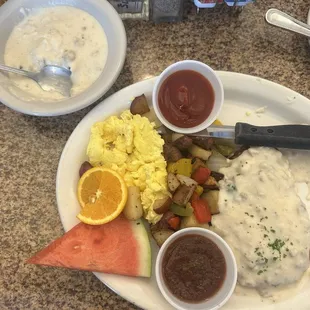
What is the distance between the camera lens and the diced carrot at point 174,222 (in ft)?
4.16

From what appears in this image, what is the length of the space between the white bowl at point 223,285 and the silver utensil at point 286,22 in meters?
0.71

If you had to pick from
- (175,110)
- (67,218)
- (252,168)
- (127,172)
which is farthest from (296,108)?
(67,218)

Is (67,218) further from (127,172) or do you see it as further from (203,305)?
(203,305)

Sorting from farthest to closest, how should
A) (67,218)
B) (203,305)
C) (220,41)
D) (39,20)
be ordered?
(220,41)
(39,20)
(67,218)
(203,305)

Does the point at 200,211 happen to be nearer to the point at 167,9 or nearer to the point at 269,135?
the point at 269,135

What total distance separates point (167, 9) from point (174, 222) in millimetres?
690

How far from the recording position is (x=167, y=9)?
1.48 meters

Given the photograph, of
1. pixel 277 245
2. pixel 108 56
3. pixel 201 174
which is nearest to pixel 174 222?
pixel 201 174

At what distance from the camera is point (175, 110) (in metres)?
1.33

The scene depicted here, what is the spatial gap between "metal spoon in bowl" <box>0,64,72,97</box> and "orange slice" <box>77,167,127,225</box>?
0.28m

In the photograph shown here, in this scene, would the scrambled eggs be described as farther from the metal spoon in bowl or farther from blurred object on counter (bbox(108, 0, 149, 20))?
blurred object on counter (bbox(108, 0, 149, 20))

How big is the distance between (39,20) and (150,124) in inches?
19.3

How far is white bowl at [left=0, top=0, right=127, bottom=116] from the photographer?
4.26ft

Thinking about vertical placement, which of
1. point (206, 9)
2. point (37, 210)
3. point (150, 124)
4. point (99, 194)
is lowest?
point (37, 210)
